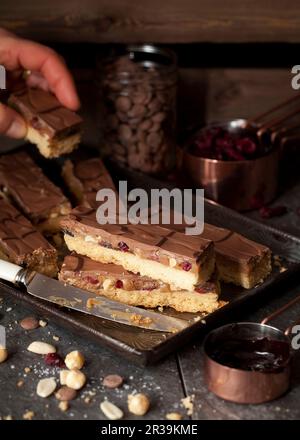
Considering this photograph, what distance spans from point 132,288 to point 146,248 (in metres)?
0.11

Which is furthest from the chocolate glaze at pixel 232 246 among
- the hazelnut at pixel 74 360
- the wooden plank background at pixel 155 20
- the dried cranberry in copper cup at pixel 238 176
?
→ the wooden plank background at pixel 155 20

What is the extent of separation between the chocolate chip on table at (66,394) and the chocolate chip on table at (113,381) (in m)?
0.07

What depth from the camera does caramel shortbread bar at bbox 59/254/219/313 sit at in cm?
200

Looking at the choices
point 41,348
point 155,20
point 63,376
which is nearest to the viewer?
point 63,376

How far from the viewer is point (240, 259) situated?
210cm

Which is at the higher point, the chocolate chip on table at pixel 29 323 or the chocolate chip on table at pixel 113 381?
the chocolate chip on table at pixel 113 381

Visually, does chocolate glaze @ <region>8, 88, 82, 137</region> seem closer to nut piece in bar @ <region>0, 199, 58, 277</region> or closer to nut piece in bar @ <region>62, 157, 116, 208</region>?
nut piece in bar @ <region>62, 157, 116, 208</region>

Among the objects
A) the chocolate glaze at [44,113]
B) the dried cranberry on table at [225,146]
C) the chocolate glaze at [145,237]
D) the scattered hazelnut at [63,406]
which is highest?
the chocolate glaze at [44,113]

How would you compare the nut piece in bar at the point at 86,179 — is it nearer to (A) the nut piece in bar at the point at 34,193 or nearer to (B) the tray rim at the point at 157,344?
(A) the nut piece in bar at the point at 34,193

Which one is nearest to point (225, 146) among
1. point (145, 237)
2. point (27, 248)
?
point (145, 237)

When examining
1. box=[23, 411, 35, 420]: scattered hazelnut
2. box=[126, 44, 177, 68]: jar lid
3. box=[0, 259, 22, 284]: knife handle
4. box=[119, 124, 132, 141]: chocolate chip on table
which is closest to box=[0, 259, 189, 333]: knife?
box=[0, 259, 22, 284]: knife handle

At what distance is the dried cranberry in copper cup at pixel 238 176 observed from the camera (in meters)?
2.55

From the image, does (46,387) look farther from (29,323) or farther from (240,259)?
(240,259)
